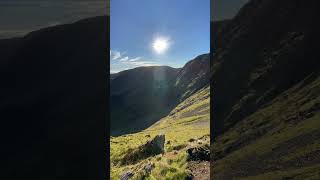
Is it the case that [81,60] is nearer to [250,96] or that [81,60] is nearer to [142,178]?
[250,96]

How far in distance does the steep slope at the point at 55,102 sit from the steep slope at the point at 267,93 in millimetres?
5566

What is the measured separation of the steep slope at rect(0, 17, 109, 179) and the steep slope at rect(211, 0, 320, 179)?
5566mm

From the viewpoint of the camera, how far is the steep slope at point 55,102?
567 inches

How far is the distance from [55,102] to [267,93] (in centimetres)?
866

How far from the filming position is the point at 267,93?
57.5 ft

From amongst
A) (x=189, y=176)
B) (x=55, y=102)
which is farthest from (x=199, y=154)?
(x=55, y=102)

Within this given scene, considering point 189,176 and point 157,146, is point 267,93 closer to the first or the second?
point 189,176

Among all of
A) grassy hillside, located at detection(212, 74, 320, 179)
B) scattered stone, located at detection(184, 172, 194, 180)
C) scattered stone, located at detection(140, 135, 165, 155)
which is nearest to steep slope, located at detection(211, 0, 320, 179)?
grassy hillside, located at detection(212, 74, 320, 179)

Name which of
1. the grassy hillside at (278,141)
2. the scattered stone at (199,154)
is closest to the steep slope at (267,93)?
the grassy hillside at (278,141)

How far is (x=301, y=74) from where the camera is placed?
1711 centimetres

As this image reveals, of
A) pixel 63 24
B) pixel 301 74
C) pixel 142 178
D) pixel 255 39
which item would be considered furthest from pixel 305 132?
pixel 142 178

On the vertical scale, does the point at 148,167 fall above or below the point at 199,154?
below

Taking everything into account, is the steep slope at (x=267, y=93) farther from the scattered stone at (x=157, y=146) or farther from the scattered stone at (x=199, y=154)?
the scattered stone at (x=157, y=146)

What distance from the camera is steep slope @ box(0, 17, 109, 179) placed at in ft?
47.3
